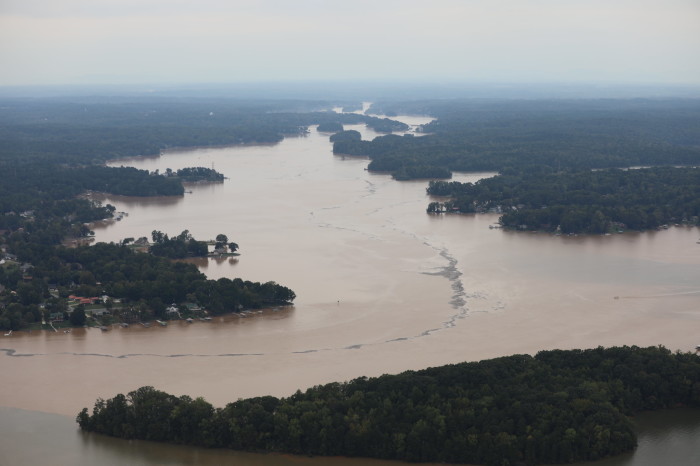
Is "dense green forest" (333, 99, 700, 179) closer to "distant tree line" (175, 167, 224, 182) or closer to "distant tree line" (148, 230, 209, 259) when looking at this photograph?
"distant tree line" (175, 167, 224, 182)

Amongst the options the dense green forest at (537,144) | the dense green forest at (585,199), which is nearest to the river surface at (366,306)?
the dense green forest at (585,199)

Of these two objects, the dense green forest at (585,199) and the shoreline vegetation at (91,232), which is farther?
the dense green forest at (585,199)

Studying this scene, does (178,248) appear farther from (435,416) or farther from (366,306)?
(435,416)

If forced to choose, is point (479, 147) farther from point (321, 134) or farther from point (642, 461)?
point (642, 461)

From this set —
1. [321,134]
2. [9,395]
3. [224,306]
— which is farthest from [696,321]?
[321,134]

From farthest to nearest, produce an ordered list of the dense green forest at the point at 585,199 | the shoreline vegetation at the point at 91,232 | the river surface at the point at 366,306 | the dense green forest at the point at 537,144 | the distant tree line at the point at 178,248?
the dense green forest at the point at 537,144 < the dense green forest at the point at 585,199 < the distant tree line at the point at 178,248 < the shoreline vegetation at the point at 91,232 < the river surface at the point at 366,306

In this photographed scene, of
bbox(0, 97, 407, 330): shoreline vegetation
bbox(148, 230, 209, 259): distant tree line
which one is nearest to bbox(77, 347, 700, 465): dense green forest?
bbox(0, 97, 407, 330): shoreline vegetation

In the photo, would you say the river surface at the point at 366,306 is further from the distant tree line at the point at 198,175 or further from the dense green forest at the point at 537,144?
the dense green forest at the point at 537,144
